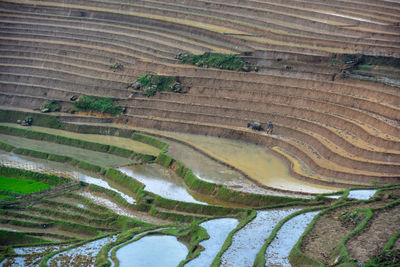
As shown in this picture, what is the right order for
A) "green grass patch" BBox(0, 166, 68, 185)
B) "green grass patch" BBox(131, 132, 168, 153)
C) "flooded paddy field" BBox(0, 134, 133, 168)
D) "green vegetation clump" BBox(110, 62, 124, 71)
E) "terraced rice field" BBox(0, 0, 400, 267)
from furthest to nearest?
"green vegetation clump" BBox(110, 62, 124, 71), "green grass patch" BBox(131, 132, 168, 153), "flooded paddy field" BBox(0, 134, 133, 168), "green grass patch" BBox(0, 166, 68, 185), "terraced rice field" BBox(0, 0, 400, 267)

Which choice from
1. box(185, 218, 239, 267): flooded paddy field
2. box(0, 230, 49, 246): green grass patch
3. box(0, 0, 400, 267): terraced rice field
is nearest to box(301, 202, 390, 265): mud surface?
box(0, 0, 400, 267): terraced rice field

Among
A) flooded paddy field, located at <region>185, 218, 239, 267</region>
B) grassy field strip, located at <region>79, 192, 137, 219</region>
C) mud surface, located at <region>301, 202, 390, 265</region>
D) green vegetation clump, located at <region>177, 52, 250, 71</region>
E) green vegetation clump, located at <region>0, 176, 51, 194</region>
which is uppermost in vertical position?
green vegetation clump, located at <region>177, 52, 250, 71</region>

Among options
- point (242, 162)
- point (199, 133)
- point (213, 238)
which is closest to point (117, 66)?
point (199, 133)

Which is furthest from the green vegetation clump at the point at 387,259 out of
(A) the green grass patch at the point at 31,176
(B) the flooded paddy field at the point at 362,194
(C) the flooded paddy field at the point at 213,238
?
(A) the green grass patch at the point at 31,176

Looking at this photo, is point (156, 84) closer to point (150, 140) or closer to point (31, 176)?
point (150, 140)

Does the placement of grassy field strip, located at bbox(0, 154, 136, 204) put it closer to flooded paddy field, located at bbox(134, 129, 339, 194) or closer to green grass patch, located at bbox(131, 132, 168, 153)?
flooded paddy field, located at bbox(134, 129, 339, 194)

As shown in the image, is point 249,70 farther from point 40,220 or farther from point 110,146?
point 40,220

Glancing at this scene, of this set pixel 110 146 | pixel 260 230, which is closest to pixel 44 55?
pixel 110 146
